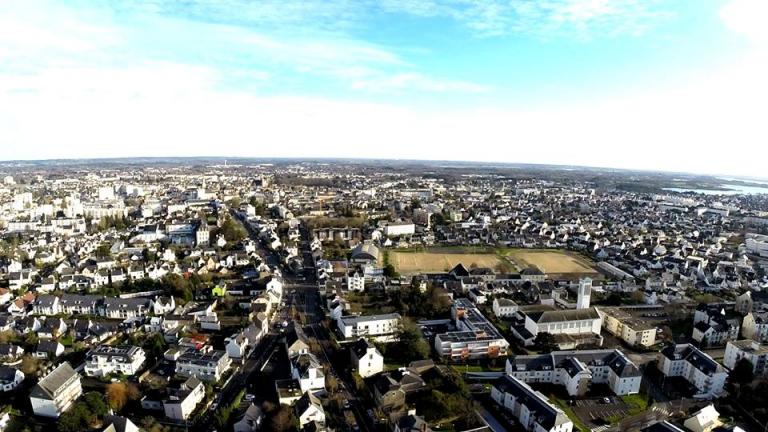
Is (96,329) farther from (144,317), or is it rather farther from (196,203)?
(196,203)

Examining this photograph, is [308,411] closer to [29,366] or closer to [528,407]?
[528,407]

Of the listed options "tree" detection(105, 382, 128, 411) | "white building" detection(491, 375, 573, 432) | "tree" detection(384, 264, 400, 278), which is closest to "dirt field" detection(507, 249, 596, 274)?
"tree" detection(384, 264, 400, 278)

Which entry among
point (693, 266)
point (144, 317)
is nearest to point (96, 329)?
point (144, 317)

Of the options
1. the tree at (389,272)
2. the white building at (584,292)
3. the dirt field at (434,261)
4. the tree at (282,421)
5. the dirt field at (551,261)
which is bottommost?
the dirt field at (434,261)

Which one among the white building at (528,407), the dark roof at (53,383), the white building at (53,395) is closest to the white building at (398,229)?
the white building at (528,407)

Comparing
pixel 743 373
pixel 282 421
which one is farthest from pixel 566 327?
pixel 282 421

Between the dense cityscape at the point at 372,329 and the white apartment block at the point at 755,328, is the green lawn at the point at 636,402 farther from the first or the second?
the white apartment block at the point at 755,328
